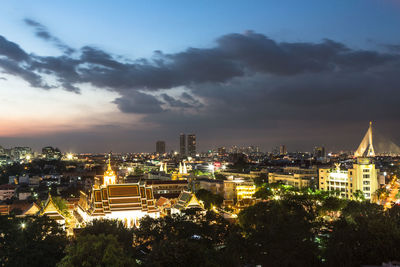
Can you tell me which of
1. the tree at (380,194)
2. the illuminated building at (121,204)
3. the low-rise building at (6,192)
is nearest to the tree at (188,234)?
the illuminated building at (121,204)

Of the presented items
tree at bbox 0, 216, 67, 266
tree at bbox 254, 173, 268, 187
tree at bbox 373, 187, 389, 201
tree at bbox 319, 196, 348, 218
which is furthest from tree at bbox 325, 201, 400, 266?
tree at bbox 254, 173, 268, 187

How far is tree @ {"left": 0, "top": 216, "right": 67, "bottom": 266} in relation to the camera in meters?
25.1

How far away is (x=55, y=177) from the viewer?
377 feet

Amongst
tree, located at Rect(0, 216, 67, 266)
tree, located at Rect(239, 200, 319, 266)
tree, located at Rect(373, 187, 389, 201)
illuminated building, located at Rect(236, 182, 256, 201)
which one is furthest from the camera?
illuminated building, located at Rect(236, 182, 256, 201)

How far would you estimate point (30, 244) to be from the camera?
26.3 m

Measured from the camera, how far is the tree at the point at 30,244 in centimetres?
2508

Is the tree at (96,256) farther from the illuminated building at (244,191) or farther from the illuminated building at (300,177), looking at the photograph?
the illuminated building at (300,177)

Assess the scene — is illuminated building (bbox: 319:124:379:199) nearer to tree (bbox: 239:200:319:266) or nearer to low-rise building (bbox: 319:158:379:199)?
low-rise building (bbox: 319:158:379:199)

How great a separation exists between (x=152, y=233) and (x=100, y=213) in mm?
13785

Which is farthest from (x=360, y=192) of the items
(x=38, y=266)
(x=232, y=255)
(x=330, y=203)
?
(x=38, y=266)

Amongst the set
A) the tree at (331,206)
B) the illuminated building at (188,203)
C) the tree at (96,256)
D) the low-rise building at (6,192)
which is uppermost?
the tree at (96,256)

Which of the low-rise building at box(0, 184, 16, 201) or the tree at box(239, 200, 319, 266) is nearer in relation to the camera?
the tree at box(239, 200, 319, 266)

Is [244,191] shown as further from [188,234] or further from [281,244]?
[281,244]

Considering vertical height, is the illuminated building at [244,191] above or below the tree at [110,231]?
below
